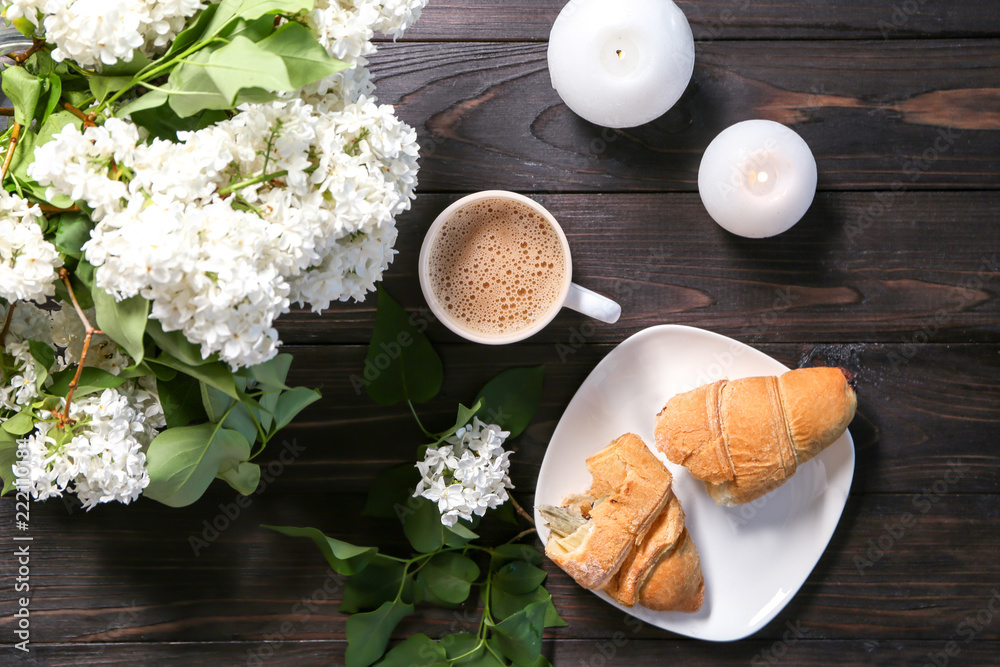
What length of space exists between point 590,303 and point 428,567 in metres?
0.45

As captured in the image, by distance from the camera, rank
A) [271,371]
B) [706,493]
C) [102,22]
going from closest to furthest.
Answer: [102,22] < [271,371] < [706,493]

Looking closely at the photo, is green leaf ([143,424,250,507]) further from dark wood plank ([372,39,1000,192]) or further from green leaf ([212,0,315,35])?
dark wood plank ([372,39,1000,192])

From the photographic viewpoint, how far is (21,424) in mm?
660

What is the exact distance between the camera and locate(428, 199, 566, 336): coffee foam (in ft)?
3.10

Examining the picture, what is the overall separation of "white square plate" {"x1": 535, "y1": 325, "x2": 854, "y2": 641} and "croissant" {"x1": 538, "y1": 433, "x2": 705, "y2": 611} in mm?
46

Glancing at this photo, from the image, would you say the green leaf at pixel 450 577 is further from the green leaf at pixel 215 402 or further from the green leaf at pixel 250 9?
the green leaf at pixel 250 9

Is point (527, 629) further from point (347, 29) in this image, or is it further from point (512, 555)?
point (347, 29)

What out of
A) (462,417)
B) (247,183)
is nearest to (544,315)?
(462,417)

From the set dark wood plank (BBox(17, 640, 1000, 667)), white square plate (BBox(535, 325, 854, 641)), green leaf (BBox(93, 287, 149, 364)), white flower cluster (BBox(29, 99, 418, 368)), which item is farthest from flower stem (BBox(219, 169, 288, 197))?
dark wood plank (BBox(17, 640, 1000, 667))

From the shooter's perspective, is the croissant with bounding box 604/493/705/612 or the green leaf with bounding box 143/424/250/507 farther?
the croissant with bounding box 604/493/705/612

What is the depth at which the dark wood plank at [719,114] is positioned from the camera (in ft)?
3.27

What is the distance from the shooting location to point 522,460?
3.42 feet

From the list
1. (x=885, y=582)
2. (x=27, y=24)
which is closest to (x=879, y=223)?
(x=885, y=582)

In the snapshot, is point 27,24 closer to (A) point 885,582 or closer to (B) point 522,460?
(B) point 522,460
